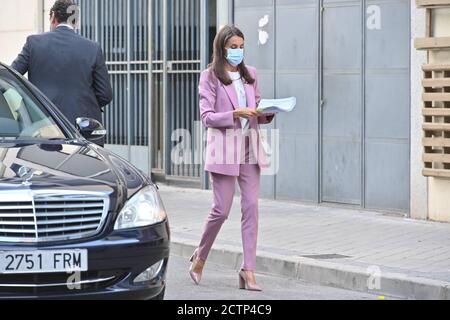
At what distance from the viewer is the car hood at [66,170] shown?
5648 mm

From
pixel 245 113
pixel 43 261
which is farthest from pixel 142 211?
pixel 245 113

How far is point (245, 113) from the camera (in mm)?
7492

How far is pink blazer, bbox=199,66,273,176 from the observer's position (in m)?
7.65

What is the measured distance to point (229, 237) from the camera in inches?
398

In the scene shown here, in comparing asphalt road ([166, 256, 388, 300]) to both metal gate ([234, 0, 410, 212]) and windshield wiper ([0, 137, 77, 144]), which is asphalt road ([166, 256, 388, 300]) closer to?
windshield wiper ([0, 137, 77, 144])

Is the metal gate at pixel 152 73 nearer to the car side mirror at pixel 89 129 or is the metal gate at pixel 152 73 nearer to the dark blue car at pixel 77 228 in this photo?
the car side mirror at pixel 89 129

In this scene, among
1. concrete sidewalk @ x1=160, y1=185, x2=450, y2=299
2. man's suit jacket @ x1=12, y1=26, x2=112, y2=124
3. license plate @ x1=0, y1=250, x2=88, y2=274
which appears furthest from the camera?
man's suit jacket @ x1=12, y1=26, x2=112, y2=124

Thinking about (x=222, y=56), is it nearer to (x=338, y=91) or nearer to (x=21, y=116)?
(x=21, y=116)

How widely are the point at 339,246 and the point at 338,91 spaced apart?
3.07m

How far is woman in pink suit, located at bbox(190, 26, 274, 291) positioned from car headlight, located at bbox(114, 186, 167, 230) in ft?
5.14

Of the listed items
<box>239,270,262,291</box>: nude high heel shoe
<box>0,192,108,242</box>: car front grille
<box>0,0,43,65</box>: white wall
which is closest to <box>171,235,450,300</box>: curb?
<box>239,270,262,291</box>: nude high heel shoe

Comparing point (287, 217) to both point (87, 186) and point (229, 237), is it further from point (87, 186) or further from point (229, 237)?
point (87, 186)
